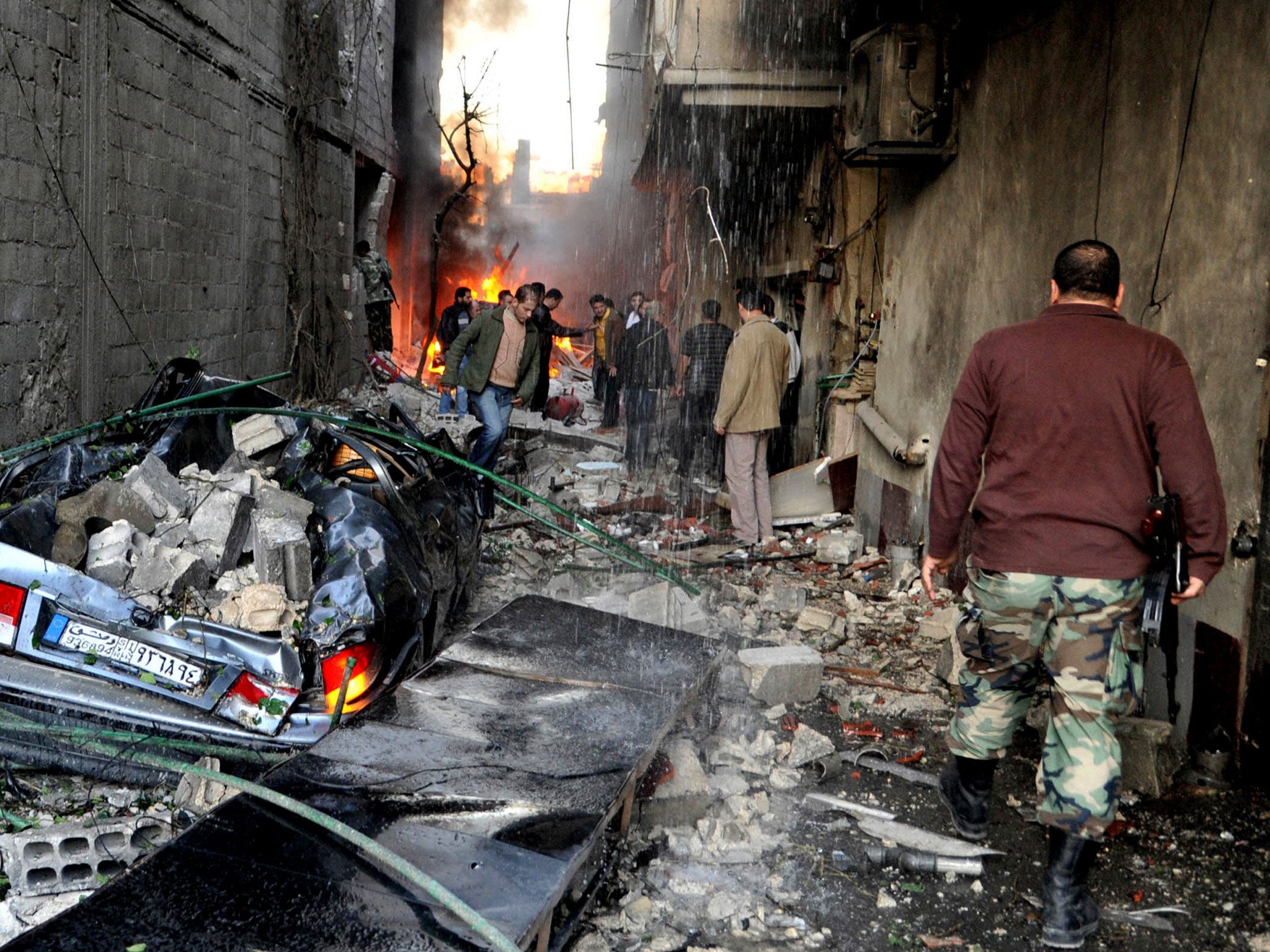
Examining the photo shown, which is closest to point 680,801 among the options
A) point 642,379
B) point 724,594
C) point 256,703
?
point 256,703

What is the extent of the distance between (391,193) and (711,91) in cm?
874

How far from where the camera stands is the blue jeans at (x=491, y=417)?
364 inches

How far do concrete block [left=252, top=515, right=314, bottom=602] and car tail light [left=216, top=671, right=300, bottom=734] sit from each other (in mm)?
406

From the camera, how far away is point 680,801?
11.9ft

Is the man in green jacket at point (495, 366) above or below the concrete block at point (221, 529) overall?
above

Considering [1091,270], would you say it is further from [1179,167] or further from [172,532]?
[172,532]

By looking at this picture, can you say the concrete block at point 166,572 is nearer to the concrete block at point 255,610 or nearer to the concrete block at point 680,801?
the concrete block at point 255,610

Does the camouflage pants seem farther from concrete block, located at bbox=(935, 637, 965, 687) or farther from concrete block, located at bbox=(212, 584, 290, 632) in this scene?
concrete block, located at bbox=(212, 584, 290, 632)

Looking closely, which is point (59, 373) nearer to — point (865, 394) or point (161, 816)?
point (161, 816)

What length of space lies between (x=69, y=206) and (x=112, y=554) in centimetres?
370

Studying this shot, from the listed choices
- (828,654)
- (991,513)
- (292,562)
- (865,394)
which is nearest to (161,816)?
(292,562)

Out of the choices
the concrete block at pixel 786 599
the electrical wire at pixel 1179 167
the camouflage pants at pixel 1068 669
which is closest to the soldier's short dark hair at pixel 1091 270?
the camouflage pants at pixel 1068 669

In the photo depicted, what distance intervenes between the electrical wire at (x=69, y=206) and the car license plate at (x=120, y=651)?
12.6 ft

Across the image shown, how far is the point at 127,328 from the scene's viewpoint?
24.0 feet
